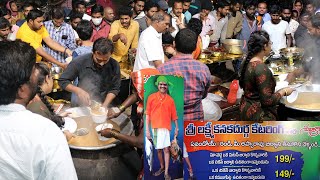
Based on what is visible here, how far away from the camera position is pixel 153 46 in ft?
14.6

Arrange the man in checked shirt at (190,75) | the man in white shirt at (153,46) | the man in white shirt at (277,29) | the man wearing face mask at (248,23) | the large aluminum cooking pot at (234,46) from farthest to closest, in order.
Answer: the man wearing face mask at (248,23)
the large aluminum cooking pot at (234,46)
the man in white shirt at (277,29)
the man in white shirt at (153,46)
the man in checked shirt at (190,75)

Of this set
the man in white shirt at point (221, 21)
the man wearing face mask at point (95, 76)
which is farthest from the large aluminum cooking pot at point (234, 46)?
the man wearing face mask at point (95, 76)

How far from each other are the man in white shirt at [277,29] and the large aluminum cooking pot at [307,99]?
2069mm

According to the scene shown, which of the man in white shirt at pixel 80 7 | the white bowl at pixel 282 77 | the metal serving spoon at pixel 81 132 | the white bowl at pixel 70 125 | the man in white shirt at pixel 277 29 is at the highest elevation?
the man in white shirt at pixel 80 7

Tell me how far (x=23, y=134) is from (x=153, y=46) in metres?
2.85

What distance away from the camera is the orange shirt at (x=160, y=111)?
2852 millimetres

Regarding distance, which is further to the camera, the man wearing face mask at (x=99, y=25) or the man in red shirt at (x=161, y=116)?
the man wearing face mask at (x=99, y=25)

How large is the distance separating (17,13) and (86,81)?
12.1ft

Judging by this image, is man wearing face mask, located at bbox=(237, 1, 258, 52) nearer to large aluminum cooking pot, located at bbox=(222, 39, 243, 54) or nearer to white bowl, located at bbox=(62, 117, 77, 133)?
large aluminum cooking pot, located at bbox=(222, 39, 243, 54)

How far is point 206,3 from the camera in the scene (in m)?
7.13

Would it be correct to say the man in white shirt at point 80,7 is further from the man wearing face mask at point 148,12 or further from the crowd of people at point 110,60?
the man wearing face mask at point 148,12

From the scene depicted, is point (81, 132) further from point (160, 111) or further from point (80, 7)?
point (80, 7)

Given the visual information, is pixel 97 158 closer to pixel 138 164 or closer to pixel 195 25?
pixel 138 164

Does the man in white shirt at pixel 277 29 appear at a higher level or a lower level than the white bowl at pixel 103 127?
higher
